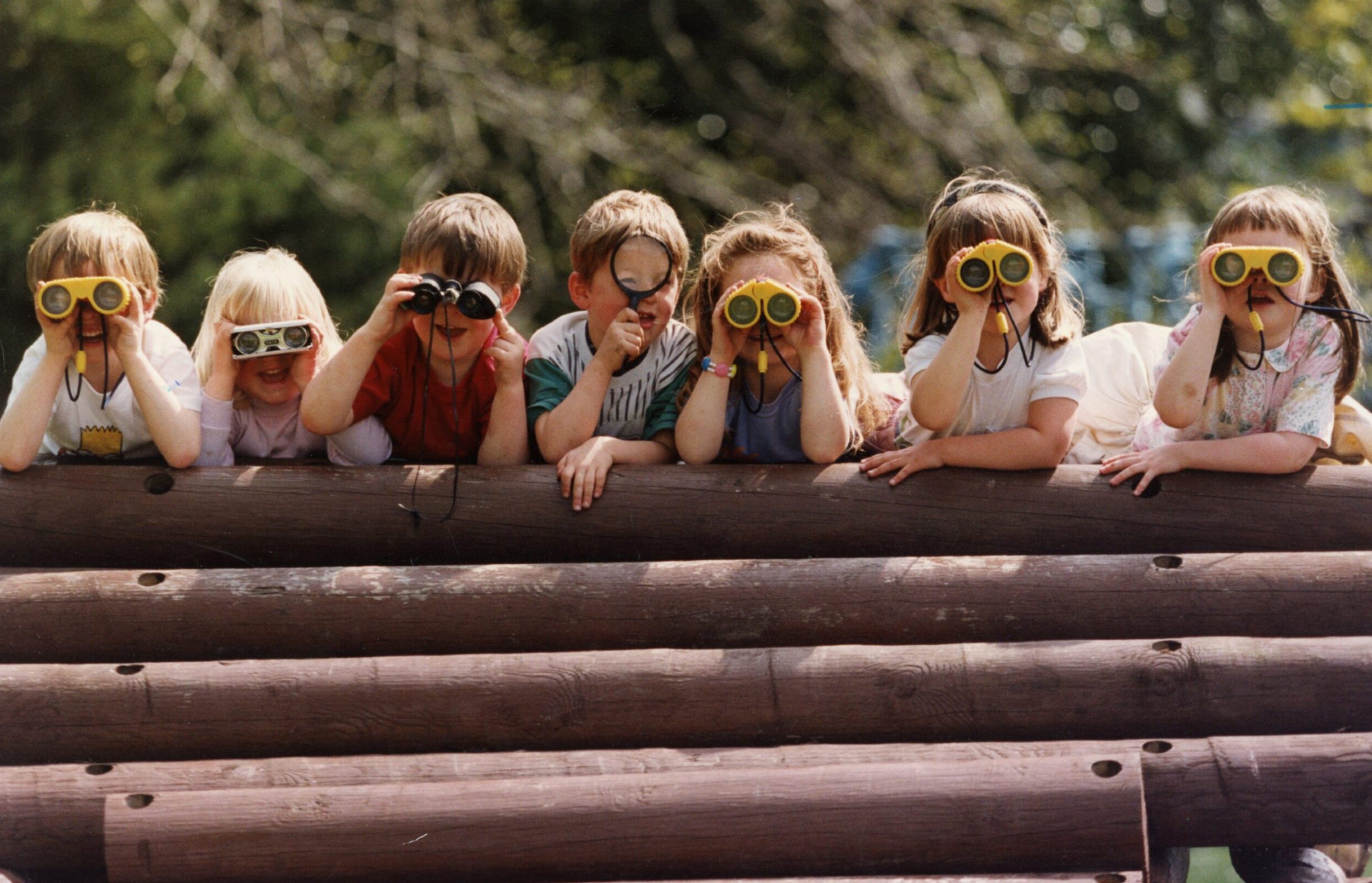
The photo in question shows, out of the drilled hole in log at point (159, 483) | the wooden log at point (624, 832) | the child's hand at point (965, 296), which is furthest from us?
the drilled hole in log at point (159, 483)

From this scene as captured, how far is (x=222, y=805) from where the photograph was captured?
316 cm

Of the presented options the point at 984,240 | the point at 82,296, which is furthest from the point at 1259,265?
the point at 82,296

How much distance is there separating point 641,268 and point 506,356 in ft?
1.48

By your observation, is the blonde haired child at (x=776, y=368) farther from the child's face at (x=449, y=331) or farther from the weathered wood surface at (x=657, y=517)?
the child's face at (x=449, y=331)

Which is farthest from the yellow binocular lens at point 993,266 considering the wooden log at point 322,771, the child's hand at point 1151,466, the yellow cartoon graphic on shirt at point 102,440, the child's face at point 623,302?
the yellow cartoon graphic on shirt at point 102,440

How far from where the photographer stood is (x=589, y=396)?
401cm

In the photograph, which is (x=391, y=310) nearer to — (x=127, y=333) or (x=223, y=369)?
(x=223, y=369)

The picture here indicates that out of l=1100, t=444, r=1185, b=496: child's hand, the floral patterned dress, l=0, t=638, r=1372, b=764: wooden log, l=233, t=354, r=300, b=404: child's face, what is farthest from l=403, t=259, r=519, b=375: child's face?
the floral patterned dress

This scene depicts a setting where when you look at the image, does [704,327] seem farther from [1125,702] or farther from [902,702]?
[1125,702]

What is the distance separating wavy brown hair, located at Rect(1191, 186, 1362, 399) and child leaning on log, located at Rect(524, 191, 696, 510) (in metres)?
1.50

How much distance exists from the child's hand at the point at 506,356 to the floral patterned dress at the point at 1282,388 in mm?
1753

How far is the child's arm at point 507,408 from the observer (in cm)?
399

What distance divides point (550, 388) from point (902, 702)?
4.47ft

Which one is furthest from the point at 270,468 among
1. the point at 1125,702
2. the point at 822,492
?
the point at 1125,702
